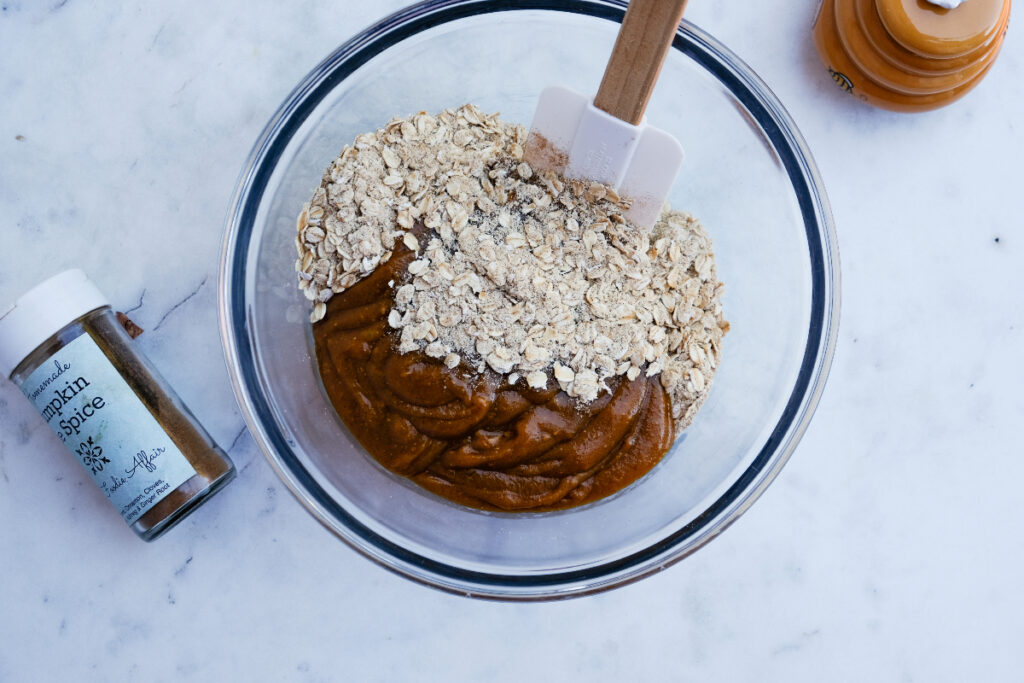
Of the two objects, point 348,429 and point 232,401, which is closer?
point 348,429

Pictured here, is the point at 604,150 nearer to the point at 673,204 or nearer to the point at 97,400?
the point at 673,204

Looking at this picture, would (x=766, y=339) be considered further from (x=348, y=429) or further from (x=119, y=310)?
(x=119, y=310)

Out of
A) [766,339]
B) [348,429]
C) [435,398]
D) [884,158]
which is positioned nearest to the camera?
[435,398]

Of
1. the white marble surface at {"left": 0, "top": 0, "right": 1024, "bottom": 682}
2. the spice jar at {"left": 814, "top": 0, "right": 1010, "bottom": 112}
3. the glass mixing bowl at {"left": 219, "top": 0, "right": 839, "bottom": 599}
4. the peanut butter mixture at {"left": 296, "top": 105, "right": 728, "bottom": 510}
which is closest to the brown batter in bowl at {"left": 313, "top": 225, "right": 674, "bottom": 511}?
the peanut butter mixture at {"left": 296, "top": 105, "right": 728, "bottom": 510}

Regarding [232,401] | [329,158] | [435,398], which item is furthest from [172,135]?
[435,398]

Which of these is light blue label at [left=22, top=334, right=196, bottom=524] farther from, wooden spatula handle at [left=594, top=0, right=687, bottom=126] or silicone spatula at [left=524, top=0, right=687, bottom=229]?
wooden spatula handle at [left=594, top=0, right=687, bottom=126]

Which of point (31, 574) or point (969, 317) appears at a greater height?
point (969, 317)
